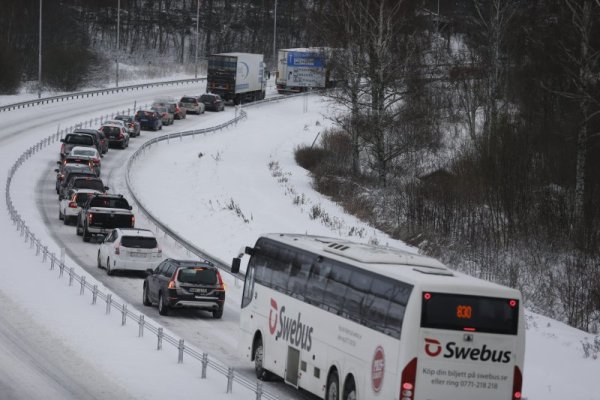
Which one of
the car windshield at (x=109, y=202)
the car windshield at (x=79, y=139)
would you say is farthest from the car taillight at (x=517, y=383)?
the car windshield at (x=79, y=139)

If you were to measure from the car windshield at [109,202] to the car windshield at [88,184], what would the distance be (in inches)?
206

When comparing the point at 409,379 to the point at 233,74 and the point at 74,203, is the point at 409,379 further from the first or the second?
the point at 233,74

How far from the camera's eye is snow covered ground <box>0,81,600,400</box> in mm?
22578

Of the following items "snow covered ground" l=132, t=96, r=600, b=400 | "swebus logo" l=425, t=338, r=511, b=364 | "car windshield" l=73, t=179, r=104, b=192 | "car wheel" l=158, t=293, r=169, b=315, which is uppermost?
"swebus logo" l=425, t=338, r=511, b=364

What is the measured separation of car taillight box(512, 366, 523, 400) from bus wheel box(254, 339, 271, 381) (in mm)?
6860

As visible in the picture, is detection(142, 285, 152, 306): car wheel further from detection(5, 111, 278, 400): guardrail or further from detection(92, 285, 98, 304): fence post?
detection(92, 285, 98, 304): fence post

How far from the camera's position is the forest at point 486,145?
122 feet

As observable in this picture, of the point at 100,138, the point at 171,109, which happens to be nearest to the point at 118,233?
the point at 100,138

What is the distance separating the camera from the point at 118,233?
36312mm

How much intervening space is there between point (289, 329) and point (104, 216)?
20.3 meters

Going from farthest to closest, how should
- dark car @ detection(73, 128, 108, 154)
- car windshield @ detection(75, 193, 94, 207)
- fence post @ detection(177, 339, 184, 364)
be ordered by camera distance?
dark car @ detection(73, 128, 108, 154)
car windshield @ detection(75, 193, 94, 207)
fence post @ detection(177, 339, 184, 364)

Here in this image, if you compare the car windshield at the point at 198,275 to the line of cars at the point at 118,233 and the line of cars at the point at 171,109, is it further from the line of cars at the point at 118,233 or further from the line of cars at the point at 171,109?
the line of cars at the point at 171,109

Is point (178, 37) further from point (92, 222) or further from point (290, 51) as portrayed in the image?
point (92, 222)

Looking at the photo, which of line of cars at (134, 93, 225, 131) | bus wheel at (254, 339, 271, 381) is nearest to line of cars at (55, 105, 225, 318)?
line of cars at (134, 93, 225, 131)
